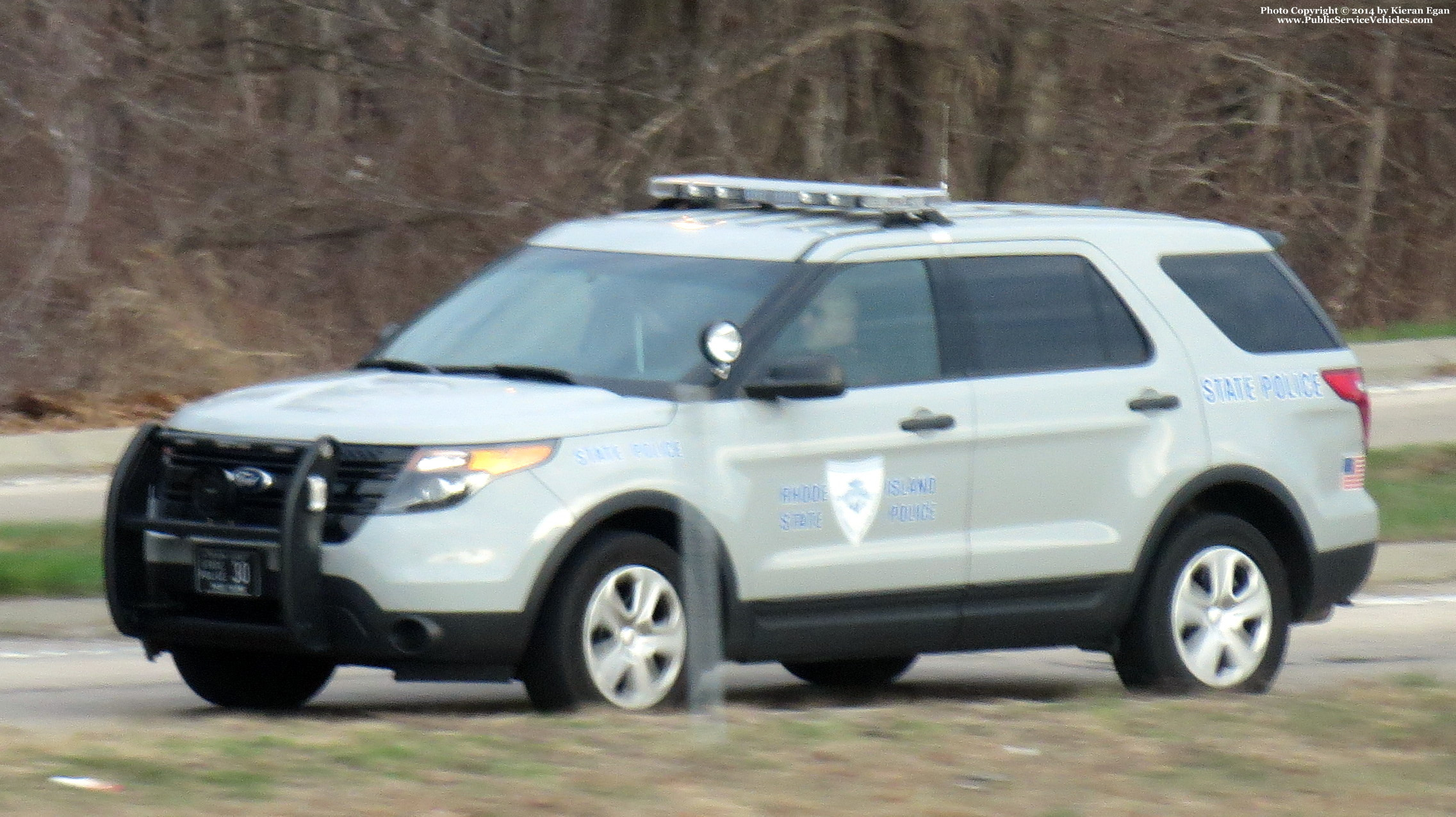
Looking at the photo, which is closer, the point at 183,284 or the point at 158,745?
the point at 158,745

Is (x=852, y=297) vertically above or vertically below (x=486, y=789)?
above

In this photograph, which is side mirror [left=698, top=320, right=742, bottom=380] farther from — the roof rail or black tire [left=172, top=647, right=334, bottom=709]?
black tire [left=172, top=647, right=334, bottom=709]

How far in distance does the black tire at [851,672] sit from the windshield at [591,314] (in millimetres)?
1955

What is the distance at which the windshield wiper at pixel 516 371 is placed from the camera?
8.00 m

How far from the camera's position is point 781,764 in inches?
250

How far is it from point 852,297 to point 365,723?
238 centimetres

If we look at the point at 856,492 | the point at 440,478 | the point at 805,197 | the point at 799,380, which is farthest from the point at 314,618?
the point at 805,197

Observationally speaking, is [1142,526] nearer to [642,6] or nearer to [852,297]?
[852,297]

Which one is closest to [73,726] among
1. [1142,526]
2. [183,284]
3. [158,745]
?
[158,745]

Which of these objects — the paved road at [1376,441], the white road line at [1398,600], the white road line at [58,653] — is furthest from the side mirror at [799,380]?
the paved road at [1376,441]

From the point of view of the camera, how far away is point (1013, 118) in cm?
2170

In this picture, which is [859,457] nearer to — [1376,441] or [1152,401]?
[1152,401]

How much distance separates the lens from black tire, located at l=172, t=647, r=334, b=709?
323 inches

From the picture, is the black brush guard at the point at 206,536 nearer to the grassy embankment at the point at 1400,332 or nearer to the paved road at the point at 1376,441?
the paved road at the point at 1376,441
